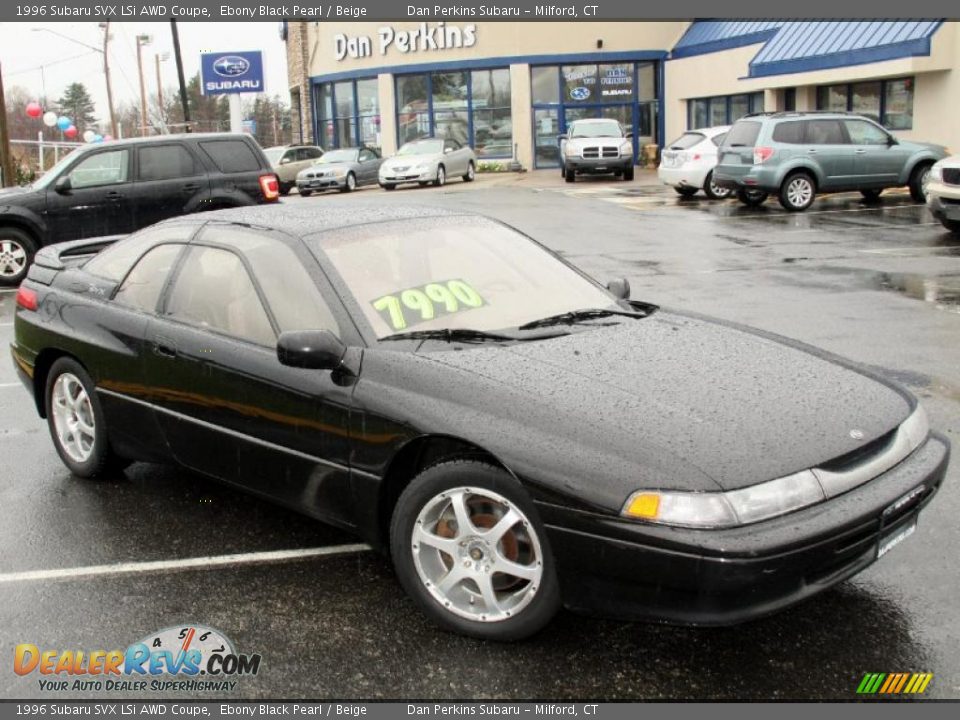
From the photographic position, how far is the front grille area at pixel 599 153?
30.7 metres

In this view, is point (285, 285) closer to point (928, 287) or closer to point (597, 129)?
point (928, 287)

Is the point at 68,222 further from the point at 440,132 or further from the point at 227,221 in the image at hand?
the point at 440,132

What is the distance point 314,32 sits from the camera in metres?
43.0

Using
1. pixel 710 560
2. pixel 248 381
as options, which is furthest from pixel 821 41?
pixel 710 560

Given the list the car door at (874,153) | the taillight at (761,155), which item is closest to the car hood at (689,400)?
the taillight at (761,155)

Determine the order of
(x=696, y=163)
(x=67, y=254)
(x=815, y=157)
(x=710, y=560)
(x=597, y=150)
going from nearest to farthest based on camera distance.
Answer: (x=710, y=560)
(x=67, y=254)
(x=815, y=157)
(x=696, y=163)
(x=597, y=150)

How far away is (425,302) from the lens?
4.27m

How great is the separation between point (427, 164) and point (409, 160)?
22.4 inches

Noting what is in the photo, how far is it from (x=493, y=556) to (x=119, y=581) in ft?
5.53

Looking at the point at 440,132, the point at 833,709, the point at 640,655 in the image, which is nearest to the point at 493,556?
the point at 640,655

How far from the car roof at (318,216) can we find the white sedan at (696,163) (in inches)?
737

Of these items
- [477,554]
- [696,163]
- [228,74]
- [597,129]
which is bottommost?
[477,554]

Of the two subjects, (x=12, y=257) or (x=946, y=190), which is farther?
(x=946, y=190)

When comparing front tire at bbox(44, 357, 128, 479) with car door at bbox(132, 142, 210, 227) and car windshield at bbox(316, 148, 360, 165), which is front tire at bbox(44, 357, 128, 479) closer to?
car door at bbox(132, 142, 210, 227)
